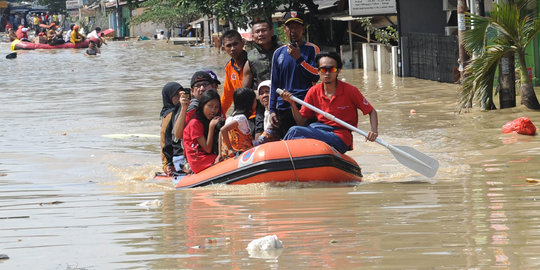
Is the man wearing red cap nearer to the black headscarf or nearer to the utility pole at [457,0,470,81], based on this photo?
the black headscarf

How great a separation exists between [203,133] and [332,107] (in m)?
1.37

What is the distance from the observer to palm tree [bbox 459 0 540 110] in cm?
1450

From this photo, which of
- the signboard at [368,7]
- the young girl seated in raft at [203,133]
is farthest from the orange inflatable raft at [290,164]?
the signboard at [368,7]

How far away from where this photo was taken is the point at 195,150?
9.61 meters

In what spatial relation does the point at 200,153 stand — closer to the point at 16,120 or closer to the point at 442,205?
the point at 442,205

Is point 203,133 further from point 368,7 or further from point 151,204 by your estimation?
point 368,7

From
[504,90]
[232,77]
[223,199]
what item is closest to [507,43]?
[504,90]

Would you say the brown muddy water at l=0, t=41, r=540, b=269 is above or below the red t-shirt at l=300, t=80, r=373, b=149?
below

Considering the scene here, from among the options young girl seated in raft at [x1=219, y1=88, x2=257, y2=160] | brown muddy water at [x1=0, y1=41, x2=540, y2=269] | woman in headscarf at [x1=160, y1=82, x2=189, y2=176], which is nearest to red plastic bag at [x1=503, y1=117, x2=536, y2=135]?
brown muddy water at [x1=0, y1=41, x2=540, y2=269]

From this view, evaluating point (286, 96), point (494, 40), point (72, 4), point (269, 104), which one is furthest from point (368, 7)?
point (72, 4)

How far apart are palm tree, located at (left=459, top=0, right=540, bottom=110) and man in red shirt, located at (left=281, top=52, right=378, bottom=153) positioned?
5.90m

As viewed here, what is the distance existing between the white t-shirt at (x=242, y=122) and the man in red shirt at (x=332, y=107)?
462 mm

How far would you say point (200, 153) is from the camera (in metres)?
9.65

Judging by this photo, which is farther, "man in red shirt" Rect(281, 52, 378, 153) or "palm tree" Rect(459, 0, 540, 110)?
"palm tree" Rect(459, 0, 540, 110)
